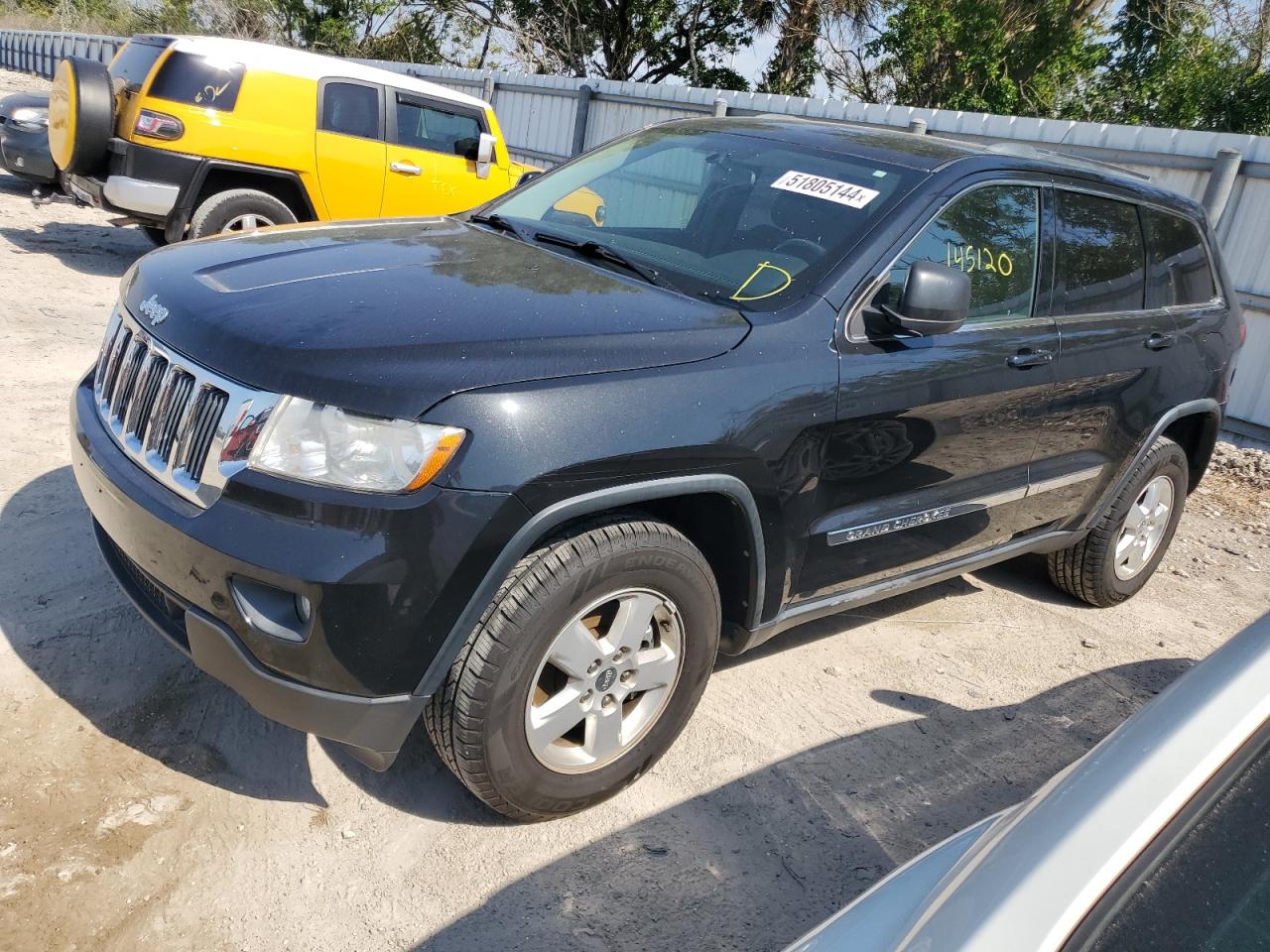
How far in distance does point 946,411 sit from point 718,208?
1024 mm

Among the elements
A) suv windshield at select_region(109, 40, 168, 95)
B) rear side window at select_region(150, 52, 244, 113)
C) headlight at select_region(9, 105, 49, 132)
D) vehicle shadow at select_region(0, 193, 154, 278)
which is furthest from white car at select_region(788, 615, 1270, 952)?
headlight at select_region(9, 105, 49, 132)

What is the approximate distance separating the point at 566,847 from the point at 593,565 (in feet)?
2.71

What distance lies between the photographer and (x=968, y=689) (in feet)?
13.1

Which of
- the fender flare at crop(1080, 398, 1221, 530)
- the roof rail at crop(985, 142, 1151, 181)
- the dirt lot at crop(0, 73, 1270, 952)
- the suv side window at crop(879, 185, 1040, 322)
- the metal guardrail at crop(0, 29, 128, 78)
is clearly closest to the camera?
the dirt lot at crop(0, 73, 1270, 952)

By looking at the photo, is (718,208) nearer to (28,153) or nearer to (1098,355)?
(1098,355)

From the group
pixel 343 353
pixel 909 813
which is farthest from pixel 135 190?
pixel 909 813

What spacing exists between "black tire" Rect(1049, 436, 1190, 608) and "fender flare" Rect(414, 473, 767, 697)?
8.21 ft

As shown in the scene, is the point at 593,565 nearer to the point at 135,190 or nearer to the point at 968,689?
the point at 968,689

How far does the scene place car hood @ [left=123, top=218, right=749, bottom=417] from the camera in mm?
2373

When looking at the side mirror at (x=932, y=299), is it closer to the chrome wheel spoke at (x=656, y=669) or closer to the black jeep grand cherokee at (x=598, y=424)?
the black jeep grand cherokee at (x=598, y=424)

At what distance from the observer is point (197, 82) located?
7711 millimetres

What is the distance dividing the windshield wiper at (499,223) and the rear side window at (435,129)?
16.4 ft

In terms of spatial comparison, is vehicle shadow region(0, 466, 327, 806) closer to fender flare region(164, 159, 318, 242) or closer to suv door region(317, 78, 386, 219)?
fender flare region(164, 159, 318, 242)

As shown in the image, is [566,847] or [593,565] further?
[566,847]
